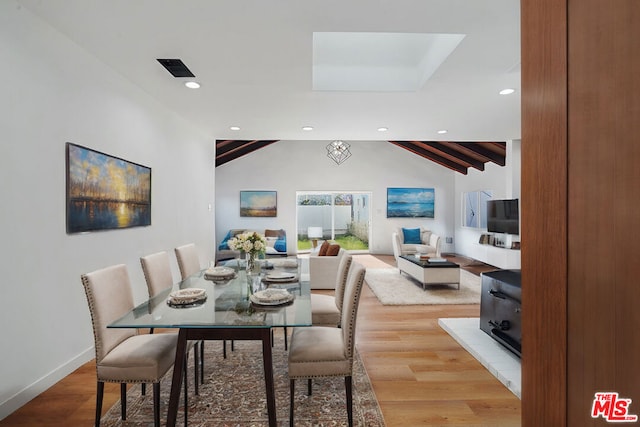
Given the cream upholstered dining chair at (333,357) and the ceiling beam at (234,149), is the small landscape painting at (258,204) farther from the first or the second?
the cream upholstered dining chair at (333,357)

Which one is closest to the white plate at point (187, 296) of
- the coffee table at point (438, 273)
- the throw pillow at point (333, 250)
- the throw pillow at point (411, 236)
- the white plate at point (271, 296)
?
the white plate at point (271, 296)

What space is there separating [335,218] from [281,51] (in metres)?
7.65

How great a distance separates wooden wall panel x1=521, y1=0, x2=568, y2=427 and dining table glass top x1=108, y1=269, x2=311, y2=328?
114 centimetres

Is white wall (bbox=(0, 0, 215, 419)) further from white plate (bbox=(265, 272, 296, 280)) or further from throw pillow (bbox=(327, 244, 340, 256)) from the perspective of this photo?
throw pillow (bbox=(327, 244, 340, 256))

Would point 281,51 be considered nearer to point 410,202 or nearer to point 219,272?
point 219,272

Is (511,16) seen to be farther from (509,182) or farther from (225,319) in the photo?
(509,182)

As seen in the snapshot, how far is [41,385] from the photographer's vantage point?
2.41m

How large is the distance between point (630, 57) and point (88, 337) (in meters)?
3.60

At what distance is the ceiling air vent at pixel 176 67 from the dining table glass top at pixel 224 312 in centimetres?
184

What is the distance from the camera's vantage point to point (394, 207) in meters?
10.2

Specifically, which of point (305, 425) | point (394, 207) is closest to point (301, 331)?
point (305, 425)

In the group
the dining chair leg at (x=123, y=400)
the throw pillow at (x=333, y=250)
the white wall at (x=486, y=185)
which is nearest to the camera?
the dining chair leg at (x=123, y=400)

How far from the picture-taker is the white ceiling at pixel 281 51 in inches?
86.4

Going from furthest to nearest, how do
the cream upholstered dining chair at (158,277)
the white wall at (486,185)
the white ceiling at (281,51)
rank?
the white wall at (486,185)
the cream upholstered dining chair at (158,277)
the white ceiling at (281,51)
